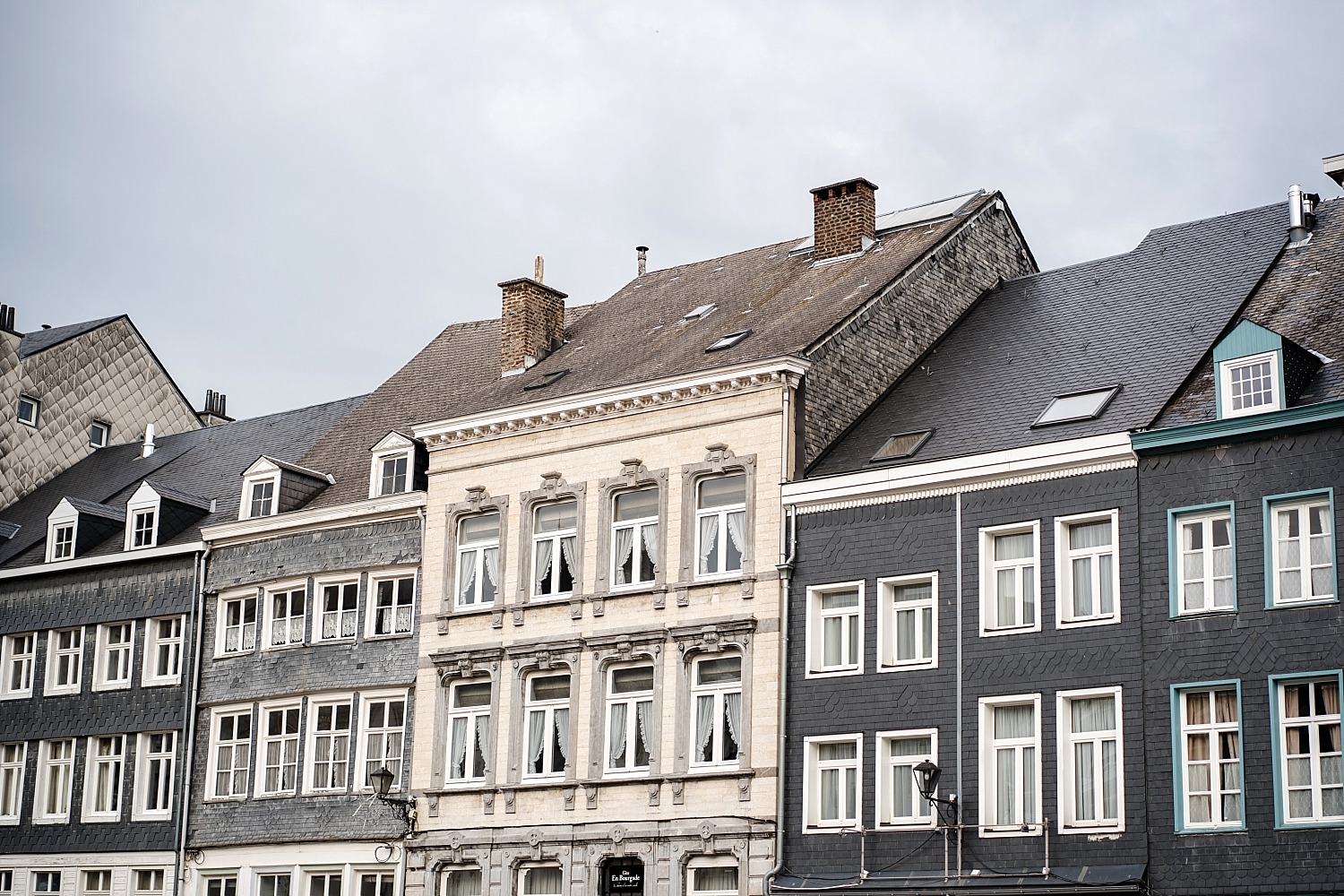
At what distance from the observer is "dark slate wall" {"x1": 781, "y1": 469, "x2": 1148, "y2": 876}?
1096 inches

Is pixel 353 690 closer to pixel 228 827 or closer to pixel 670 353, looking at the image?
pixel 228 827

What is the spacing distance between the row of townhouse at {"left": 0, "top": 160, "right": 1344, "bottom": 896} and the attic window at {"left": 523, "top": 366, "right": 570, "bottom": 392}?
0.13 m

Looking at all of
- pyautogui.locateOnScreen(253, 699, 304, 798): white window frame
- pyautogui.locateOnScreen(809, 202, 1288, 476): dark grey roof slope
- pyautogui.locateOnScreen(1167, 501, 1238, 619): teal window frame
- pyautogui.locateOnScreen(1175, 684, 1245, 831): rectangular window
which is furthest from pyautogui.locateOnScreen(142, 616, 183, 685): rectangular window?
pyautogui.locateOnScreen(1175, 684, 1245, 831): rectangular window

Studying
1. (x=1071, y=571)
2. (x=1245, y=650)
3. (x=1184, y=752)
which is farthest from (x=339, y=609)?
(x=1245, y=650)

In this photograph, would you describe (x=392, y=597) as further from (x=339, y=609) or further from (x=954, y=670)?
(x=954, y=670)

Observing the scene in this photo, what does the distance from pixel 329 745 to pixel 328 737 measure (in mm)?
182

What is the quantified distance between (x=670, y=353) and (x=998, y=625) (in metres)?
9.08

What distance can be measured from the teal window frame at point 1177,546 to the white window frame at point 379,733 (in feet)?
48.2

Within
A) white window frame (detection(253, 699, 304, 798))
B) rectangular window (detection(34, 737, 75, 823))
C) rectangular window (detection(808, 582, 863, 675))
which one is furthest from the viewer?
rectangular window (detection(34, 737, 75, 823))

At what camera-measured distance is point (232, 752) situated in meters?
39.0

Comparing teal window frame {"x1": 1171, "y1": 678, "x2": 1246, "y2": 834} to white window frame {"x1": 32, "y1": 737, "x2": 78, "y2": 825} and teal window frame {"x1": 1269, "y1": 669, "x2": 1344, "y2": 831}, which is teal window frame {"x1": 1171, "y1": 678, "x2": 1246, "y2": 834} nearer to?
teal window frame {"x1": 1269, "y1": 669, "x2": 1344, "y2": 831}

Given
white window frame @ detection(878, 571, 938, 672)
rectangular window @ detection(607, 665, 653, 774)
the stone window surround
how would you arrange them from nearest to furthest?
white window frame @ detection(878, 571, 938, 672) < rectangular window @ detection(607, 665, 653, 774) < the stone window surround

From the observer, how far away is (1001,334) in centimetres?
3534

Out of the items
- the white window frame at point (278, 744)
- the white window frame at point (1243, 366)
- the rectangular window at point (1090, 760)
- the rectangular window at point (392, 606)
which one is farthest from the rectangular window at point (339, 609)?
the white window frame at point (1243, 366)
